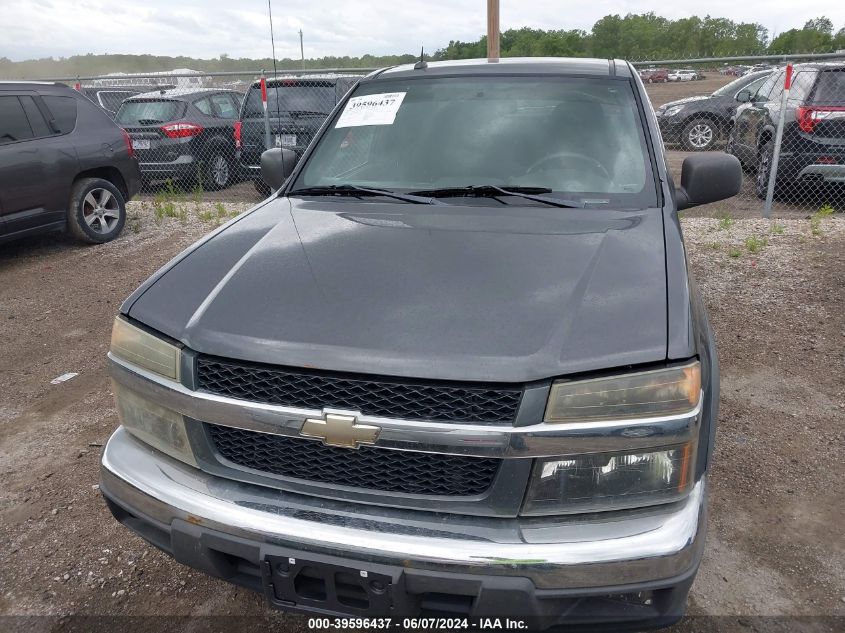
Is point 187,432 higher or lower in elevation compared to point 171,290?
lower

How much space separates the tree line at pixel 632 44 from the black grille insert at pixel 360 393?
82.9ft

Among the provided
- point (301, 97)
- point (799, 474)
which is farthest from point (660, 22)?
point (799, 474)

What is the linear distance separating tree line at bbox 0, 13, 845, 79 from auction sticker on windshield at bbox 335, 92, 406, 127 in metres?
23.3

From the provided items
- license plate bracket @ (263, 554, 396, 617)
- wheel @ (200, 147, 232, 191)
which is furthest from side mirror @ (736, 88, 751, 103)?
license plate bracket @ (263, 554, 396, 617)

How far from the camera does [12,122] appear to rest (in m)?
6.43

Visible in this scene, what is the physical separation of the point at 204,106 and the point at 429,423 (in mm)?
9752

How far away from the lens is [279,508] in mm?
1854

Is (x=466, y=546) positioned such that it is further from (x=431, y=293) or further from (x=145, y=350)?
(x=145, y=350)

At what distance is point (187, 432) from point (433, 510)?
771 mm

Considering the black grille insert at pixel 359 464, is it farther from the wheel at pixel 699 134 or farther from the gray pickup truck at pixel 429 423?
the wheel at pixel 699 134

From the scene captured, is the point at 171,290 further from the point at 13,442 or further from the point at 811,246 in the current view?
the point at 811,246

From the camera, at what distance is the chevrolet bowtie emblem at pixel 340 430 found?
174 centimetres

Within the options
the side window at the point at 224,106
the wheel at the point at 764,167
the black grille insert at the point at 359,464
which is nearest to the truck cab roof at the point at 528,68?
the black grille insert at the point at 359,464

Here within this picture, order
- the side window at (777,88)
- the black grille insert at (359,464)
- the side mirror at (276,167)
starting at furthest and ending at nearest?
the side window at (777,88)
the side mirror at (276,167)
the black grille insert at (359,464)
